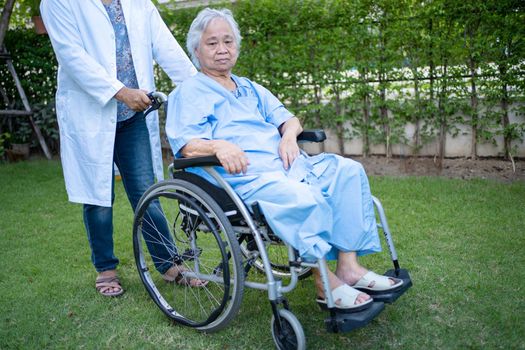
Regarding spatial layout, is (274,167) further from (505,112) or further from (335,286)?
(505,112)

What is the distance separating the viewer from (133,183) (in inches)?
113

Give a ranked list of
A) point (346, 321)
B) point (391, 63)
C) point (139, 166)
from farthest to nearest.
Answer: point (391, 63)
point (139, 166)
point (346, 321)

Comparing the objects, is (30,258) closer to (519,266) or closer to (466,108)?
(519,266)

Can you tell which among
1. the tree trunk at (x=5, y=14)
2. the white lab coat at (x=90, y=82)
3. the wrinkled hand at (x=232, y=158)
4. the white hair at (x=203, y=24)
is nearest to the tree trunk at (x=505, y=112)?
the white hair at (x=203, y=24)

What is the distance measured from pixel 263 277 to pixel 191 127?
100cm

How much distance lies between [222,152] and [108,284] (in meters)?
1.13

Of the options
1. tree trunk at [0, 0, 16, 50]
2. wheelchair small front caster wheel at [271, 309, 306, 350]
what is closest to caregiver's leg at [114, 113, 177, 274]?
wheelchair small front caster wheel at [271, 309, 306, 350]

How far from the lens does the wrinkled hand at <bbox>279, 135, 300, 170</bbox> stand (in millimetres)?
2443

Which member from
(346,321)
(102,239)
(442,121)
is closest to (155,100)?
(102,239)

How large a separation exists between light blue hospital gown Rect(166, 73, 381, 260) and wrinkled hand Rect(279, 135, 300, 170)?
0.03 meters

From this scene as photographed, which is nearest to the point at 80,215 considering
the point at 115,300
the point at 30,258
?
the point at 30,258

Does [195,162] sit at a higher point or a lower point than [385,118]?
higher

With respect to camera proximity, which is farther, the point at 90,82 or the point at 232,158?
the point at 90,82

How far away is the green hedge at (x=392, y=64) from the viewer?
4645 mm
